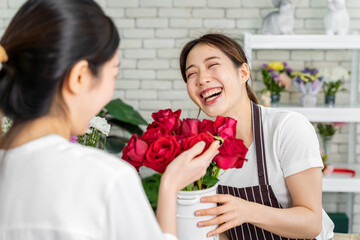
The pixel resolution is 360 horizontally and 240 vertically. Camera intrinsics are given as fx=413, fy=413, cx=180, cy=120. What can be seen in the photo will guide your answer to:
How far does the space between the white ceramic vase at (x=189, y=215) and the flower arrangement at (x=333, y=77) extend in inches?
104

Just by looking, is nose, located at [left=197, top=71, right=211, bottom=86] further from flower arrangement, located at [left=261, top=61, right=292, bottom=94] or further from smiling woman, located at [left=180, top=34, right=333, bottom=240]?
flower arrangement, located at [left=261, top=61, right=292, bottom=94]

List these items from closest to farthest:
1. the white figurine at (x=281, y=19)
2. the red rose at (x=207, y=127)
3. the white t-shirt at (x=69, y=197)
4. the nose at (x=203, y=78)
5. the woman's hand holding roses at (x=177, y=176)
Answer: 1. the white t-shirt at (x=69, y=197)
2. the woman's hand holding roses at (x=177, y=176)
3. the red rose at (x=207, y=127)
4. the nose at (x=203, y=78)
5. the white figurine at (x=281, y=19)

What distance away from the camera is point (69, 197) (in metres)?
0.71

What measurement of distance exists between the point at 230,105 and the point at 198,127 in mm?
536

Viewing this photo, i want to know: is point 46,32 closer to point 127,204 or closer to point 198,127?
point 127,204

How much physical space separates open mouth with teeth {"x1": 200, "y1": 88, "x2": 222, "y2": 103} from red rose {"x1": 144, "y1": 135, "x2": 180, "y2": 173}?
62 cm

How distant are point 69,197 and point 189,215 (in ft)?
1.23

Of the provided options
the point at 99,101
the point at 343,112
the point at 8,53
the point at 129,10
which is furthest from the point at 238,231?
the point at 129,10

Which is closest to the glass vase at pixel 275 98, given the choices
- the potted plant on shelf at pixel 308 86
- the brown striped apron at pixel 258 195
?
the potted plant on shelf at pixel 308 86

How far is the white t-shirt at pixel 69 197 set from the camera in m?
0.71

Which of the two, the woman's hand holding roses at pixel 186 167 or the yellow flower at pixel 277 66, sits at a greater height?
the woman's hand holding roses at pixel 186 167

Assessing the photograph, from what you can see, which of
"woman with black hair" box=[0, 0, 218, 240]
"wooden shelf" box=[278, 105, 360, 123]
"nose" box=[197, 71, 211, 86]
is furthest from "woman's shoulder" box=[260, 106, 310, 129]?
"wooden shelf" box=[278, 105, 360, 123]

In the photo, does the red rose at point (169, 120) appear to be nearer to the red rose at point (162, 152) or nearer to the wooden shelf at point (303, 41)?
the red rose at point (162, 152)

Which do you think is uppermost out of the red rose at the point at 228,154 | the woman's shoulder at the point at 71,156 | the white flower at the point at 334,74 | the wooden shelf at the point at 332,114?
the woman's shoulder at the point at 71,156
